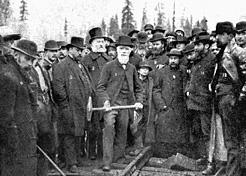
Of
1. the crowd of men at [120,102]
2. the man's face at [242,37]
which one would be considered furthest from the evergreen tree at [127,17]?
the man's face at [242,37]

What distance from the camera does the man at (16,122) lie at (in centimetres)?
428

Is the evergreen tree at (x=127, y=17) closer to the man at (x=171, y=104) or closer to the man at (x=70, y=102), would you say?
the man at (x=171, y=104)

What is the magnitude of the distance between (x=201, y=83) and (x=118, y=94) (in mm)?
1766

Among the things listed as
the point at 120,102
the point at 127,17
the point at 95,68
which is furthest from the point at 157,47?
the point at 127,17

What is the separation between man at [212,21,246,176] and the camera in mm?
6457

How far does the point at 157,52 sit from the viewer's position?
32.7 feet

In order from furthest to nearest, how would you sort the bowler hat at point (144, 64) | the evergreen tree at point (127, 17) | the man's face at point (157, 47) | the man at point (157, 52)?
the evergreen tree at point (127, 17), the man's face at point (157, 47), the man at point (157, 52), the bowler hat at point (144, 64)

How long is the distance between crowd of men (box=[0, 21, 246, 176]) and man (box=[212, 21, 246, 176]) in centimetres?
2

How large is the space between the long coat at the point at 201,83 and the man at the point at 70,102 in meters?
2.28

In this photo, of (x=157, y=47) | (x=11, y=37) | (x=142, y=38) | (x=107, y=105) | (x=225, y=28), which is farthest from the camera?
(x=142, y=38)

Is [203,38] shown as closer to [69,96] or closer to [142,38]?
[142,38]

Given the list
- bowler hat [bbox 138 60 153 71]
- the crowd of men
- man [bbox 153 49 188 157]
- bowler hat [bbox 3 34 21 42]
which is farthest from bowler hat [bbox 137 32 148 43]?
bowler hat [bbox 3 34 21 42]

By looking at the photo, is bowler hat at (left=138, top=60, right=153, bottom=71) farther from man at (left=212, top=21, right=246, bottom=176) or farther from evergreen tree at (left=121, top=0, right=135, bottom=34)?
evergreen tree at (left=121, top=0, right=135, bottom=34)

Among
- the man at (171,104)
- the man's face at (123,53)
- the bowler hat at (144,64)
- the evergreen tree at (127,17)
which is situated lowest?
the man at (171,104)
